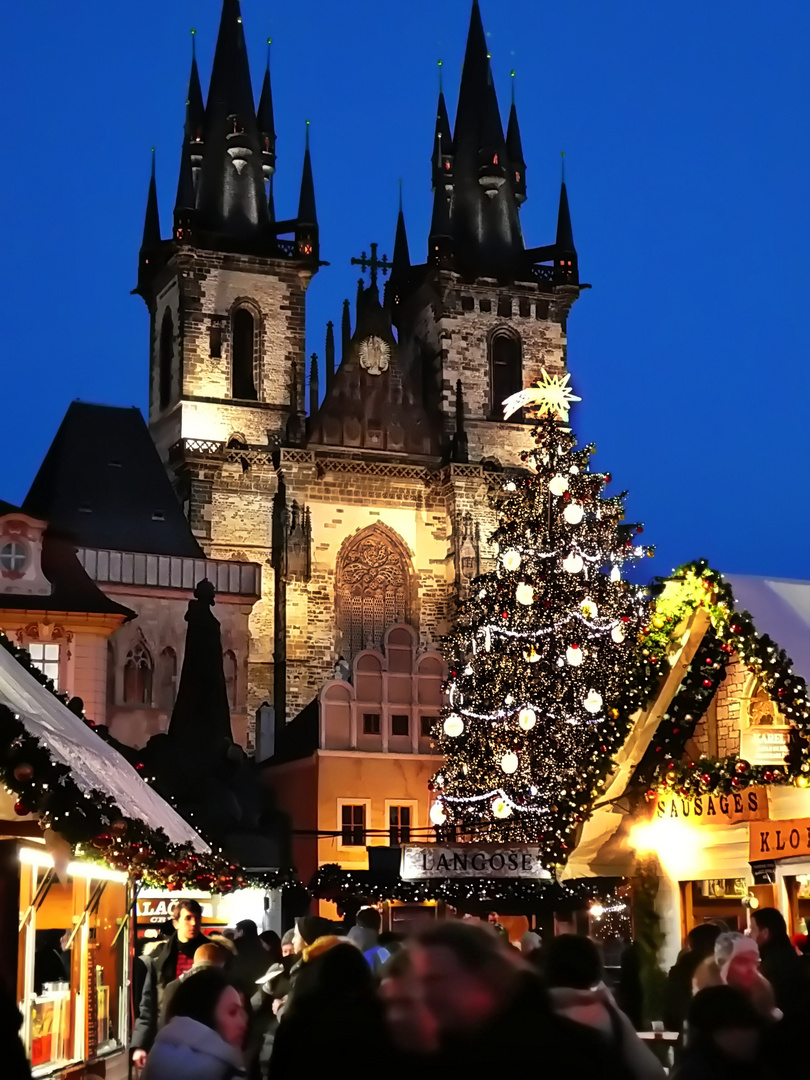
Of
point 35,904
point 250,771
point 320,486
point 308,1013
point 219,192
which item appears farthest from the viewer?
point 219,192

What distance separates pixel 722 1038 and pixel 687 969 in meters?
3.51

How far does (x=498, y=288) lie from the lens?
51.1 meters

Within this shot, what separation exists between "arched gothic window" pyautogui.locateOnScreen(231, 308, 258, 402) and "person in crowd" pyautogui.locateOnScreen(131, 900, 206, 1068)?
129 ft

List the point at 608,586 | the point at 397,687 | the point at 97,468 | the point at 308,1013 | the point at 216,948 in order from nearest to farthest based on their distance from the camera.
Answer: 1. the point at 308,1013
2. the point at 216,948
3. the point at 608,586
4. the point at 397,687
5. the point at 97,468

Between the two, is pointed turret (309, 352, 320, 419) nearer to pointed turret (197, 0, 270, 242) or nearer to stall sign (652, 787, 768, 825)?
pointed turret (197, 0, 270, 242)

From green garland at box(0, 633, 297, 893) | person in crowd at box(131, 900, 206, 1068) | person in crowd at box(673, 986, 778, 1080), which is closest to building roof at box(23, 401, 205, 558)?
person in crowd at box(131, 900, 206, 1068)

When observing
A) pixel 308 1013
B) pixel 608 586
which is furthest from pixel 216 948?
pixel 608 586

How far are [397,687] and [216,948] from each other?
29.2m

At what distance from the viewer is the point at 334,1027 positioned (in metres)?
4.00

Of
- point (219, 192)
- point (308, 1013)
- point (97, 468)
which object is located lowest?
point (308, 1013)

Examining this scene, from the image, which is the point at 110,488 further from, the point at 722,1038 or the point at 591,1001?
the point at 722,1038

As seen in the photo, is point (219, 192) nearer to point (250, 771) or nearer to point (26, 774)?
point (250, 771)

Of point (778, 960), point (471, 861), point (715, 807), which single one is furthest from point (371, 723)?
A: point (778, 960)

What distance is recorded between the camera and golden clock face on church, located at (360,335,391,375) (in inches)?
1962
